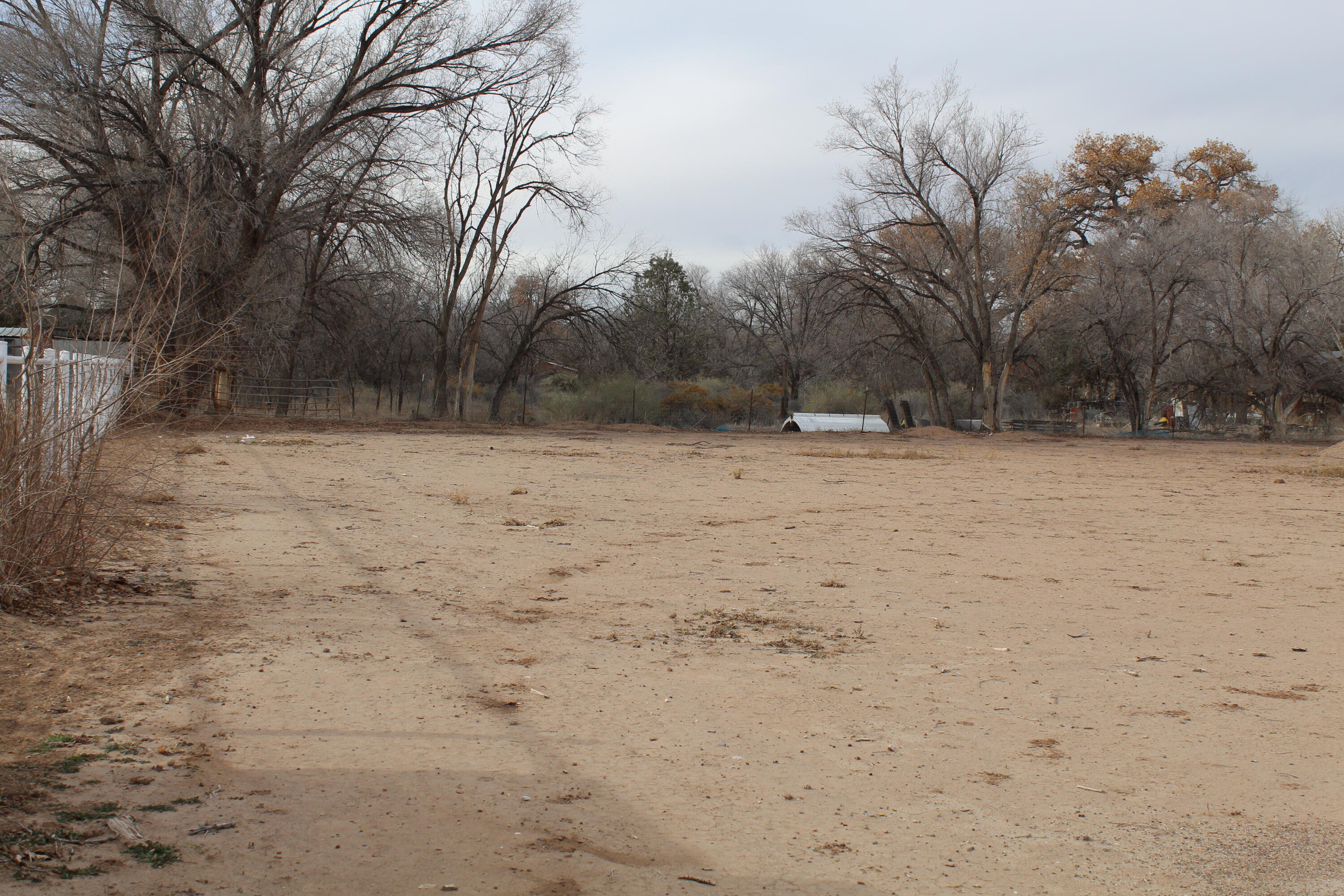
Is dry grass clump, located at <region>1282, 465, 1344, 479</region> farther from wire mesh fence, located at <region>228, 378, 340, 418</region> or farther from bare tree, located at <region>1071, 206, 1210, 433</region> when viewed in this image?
wire mesh fence, located at <region>228, 378, 340, 418</region>

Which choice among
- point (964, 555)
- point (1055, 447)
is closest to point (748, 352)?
point (1055, 447)

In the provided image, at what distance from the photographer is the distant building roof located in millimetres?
36375

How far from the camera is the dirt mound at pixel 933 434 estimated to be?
108ft

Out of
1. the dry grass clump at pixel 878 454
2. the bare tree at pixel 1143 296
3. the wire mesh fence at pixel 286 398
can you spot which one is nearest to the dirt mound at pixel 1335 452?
the dry grass clump at pixel 878 454

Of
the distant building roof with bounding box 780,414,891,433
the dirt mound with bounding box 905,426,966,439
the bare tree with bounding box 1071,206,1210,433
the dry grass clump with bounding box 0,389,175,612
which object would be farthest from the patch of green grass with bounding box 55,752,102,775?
the bare tree with bounding box 1071,206,1210,433

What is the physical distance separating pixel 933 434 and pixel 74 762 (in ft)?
106

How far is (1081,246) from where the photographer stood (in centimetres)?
5234

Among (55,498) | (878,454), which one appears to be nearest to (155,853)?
(55,498)

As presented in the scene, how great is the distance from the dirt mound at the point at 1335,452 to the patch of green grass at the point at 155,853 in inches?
1018

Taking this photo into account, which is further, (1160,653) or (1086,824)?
(1160,653)

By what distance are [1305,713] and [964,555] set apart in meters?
4.62

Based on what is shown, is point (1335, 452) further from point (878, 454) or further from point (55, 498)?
point (55, 498)

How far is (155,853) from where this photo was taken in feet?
10.5

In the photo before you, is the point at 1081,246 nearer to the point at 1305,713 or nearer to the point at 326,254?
the point at 326,254
